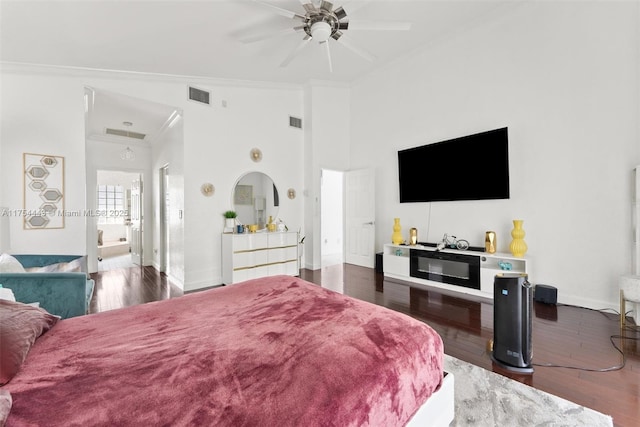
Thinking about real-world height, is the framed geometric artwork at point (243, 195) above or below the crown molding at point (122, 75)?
below

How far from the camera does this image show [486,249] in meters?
3.65

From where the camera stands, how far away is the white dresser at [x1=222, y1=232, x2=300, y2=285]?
13.9 feet

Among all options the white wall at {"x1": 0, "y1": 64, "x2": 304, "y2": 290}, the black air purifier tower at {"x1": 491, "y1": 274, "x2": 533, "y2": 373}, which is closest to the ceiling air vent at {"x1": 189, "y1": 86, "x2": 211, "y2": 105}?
the white wall at {"x1": 0, "y1": 64, "x2": 304, "y2": 290}

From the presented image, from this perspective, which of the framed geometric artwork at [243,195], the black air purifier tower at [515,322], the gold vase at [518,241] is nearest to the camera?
the black air purifier tower at [515,322]

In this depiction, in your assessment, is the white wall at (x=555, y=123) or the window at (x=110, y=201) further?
the window at (x=110, y=201)

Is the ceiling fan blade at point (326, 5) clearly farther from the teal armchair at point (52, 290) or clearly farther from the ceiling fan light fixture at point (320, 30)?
the teal armchair at point (52, 290)

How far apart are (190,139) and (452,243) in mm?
4277

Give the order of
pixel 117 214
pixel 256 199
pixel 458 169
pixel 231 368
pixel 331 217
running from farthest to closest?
pixel 331 217
pixel 117 214
pixel 256 199
pixel 458 169
pixel 231 368

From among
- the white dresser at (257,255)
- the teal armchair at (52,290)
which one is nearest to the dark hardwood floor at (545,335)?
the white dresser at (257,255)

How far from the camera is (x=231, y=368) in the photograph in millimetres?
975

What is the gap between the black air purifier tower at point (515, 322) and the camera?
6.39 feet

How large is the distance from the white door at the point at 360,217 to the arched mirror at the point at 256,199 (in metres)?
1.53

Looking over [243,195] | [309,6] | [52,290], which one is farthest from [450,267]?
[52,290]

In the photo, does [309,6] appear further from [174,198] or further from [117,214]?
[117,214]
